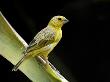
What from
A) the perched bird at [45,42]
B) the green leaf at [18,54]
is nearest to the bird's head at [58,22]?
the perched bird at [45,42]

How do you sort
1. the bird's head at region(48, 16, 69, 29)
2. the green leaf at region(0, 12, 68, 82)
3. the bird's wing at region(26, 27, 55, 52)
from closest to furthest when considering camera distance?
1. the green leaf at region(0, 12, 68, 82)
2. the bird's wing at region(26, 27, 55, 52)
3. the bird's head at region(48, 16, 69, 29)

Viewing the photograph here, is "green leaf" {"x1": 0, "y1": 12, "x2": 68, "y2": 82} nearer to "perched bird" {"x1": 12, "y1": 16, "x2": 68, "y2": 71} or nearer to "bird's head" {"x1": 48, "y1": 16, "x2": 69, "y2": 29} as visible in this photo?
"perched bird" {"x1": 12, "y1": 16, "x2": 68, "y2": 71}

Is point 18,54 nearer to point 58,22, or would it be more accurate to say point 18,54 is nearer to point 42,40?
point 42,40

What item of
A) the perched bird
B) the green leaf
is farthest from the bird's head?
the green leaf

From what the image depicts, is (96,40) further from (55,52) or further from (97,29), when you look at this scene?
(55,52)

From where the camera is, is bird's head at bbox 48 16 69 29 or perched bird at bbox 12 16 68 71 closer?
perched bird at bbox 12 16 68 71

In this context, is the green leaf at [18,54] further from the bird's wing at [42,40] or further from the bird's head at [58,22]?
the bird's head at [58,22]
